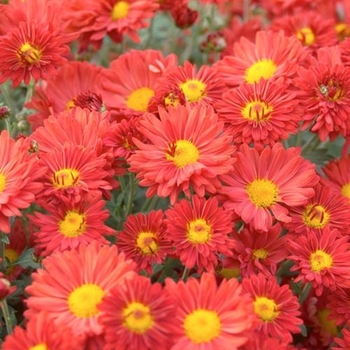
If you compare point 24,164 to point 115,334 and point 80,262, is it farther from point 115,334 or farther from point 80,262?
point 115,334

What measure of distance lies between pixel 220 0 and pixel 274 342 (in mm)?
1434

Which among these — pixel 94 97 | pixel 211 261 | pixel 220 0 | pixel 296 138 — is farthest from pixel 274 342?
pixel 220 0

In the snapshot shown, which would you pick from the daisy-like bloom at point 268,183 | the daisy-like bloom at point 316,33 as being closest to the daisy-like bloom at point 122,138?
the daisy-like bloom at point 268,183

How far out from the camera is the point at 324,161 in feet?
7.65

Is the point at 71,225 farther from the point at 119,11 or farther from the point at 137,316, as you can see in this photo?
the point at 119,11

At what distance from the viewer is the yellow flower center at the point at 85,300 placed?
1492 millimetres

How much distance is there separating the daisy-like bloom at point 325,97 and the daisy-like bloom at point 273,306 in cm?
49

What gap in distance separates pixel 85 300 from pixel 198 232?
342mm

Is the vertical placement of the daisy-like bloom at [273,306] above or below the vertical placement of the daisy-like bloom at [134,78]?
below

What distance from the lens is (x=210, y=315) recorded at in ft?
4.87

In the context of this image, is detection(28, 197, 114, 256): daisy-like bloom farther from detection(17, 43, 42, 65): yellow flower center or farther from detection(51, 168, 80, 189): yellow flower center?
detection(17, 43, 42, 65): yellow flower center

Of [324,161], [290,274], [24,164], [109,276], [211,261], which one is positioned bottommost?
[290,274]

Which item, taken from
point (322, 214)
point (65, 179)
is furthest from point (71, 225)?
point (322, 214)

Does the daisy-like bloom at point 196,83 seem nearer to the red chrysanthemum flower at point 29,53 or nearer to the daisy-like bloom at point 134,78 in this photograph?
the daisy-like bloom at point 134,78
